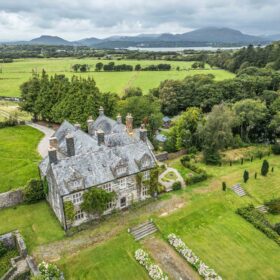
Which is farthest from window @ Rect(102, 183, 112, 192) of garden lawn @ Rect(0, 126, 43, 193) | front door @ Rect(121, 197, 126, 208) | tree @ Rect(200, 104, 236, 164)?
tree @ Rect(200, 104, 236, 164)

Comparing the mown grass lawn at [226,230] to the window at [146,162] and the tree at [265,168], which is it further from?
the window at [146,162]

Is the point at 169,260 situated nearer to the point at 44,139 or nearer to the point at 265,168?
the point at 265,168

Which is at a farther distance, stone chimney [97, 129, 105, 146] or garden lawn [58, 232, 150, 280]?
stone chimney [97, 129, 105, 146]

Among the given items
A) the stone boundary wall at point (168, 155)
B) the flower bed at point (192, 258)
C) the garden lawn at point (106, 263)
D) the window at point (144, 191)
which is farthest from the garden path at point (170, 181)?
the garden lawn at point (106, 263)

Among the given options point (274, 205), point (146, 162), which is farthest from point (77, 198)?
point (274, 205)

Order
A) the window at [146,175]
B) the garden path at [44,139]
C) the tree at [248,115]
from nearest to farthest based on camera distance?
the window at [146,175] → the garden path at [44,139] → the tree at [248,115]

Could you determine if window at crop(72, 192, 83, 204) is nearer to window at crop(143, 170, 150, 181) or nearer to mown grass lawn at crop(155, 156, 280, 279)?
window at crop(143, 170, 150, 181)

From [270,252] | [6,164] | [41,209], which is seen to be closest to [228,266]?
[270,252]
